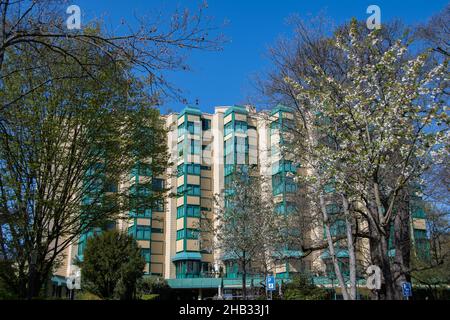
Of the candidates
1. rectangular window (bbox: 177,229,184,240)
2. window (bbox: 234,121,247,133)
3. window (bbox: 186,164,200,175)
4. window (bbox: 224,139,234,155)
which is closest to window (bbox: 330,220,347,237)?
window (bbox: 224,139,234,155)

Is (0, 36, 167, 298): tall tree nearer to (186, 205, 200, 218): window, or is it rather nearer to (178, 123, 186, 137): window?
(178, 123, 186, 137): window

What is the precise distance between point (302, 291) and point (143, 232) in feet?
115

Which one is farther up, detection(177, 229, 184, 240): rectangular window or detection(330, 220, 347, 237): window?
detection(177, 229, 184, 240): rectangular window

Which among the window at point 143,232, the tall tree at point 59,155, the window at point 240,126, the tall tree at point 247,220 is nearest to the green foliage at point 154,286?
the window at point 143,232

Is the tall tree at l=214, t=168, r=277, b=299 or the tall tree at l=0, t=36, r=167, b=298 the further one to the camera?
the tall tree at l=214, t=168, r=277, b=299

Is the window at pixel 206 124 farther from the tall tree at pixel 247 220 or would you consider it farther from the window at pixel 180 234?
the tall tree at pixel 247 220

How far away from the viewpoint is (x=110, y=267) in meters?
37.0

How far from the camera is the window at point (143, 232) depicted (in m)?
58.8

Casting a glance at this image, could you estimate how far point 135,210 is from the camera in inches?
760

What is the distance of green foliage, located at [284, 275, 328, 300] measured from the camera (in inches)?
1051

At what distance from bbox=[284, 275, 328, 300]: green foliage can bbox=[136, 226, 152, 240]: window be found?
3289 centimetres

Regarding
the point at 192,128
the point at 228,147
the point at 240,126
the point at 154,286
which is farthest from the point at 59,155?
the point at 192,128

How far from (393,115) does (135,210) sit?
10695mm

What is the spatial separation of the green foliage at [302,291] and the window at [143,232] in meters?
32.9
